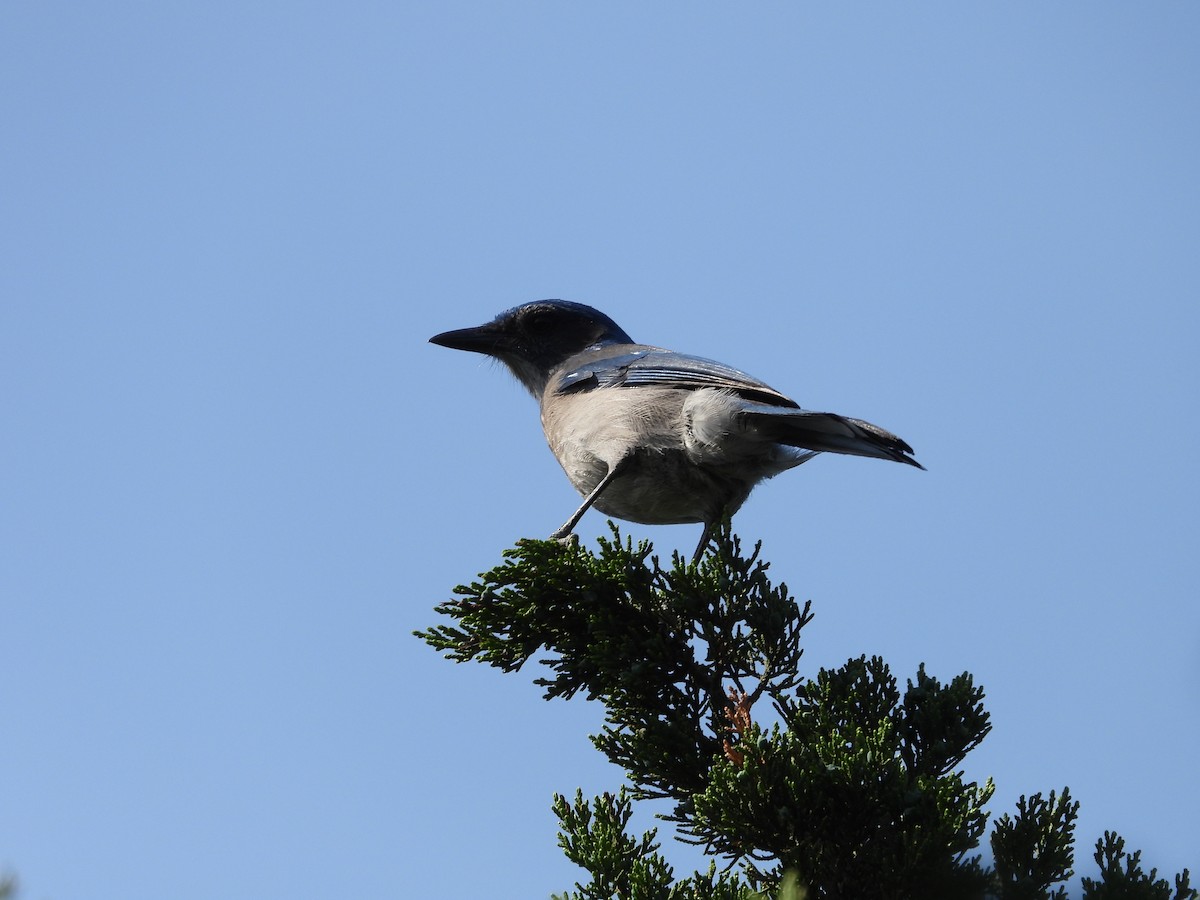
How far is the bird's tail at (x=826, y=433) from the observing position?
4.56 m

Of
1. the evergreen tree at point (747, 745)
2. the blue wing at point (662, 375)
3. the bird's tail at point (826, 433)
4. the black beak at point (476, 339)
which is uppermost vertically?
the black beak at point (476, 339)

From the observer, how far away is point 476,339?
23.6 feet

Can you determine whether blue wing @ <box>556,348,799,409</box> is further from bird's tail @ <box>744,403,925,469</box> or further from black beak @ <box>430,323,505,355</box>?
black beak @ <box>430,323,505,355</box>

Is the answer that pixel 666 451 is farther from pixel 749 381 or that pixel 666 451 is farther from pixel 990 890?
pixel 990 890

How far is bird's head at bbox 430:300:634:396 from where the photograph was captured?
713 cm

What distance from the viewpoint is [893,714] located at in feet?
12.8

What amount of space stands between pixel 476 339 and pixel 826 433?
296 centimetres

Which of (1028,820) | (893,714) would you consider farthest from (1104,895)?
(893,714)

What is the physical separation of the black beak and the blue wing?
690 mm

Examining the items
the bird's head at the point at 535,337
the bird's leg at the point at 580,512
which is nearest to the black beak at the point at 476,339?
the bird's head at the point at 535,337

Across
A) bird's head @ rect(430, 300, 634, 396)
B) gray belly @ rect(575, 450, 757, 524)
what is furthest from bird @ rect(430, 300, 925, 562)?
bird's head @ rect(430, 300, 634, 396)

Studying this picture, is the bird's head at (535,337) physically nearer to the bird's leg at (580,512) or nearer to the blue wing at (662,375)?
the blue wing at (662,375)

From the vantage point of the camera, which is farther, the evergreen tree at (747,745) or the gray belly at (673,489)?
the gray belly at (673,489)

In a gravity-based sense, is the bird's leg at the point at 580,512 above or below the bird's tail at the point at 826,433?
below
